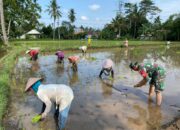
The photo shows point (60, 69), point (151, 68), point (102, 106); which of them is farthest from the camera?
point (60, 69)

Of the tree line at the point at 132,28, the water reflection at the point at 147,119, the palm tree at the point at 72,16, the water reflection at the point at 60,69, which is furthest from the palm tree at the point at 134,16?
the water reflection at the point at 147,119

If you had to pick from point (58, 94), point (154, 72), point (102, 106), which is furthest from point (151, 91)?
point (58, 94)

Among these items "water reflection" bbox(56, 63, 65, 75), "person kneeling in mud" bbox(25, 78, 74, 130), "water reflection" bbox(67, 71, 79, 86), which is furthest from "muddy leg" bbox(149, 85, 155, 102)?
"water reflection" bbox(56, 63, 65, 75)

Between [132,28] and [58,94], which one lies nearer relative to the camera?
[58,94]

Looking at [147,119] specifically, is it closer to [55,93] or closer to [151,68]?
[151,68]

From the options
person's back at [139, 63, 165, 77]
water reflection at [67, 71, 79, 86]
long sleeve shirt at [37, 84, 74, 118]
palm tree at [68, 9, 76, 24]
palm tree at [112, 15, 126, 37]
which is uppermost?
palm tree at [68, 9, 76, 24]

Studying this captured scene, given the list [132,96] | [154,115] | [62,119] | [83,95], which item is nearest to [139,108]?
[154,115]

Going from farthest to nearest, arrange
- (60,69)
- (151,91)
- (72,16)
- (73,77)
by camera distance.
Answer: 1. (72,16)
2. (60,69)
3. (73,77)
4. (151,91)

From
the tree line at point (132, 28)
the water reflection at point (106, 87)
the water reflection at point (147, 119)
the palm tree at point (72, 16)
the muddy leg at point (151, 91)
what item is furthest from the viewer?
the palm tree at point (72, 16)

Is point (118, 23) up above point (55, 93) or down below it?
above

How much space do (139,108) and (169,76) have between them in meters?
5.70

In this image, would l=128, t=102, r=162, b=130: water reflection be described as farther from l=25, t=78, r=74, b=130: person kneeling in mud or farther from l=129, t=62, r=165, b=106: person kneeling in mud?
l=25, t=78, r=74, b=130: person kneeling in mud

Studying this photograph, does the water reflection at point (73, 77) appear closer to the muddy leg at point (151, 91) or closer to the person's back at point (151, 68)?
the muddy leg at point (151, 91)

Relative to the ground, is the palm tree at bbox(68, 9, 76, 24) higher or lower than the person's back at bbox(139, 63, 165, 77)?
higher
